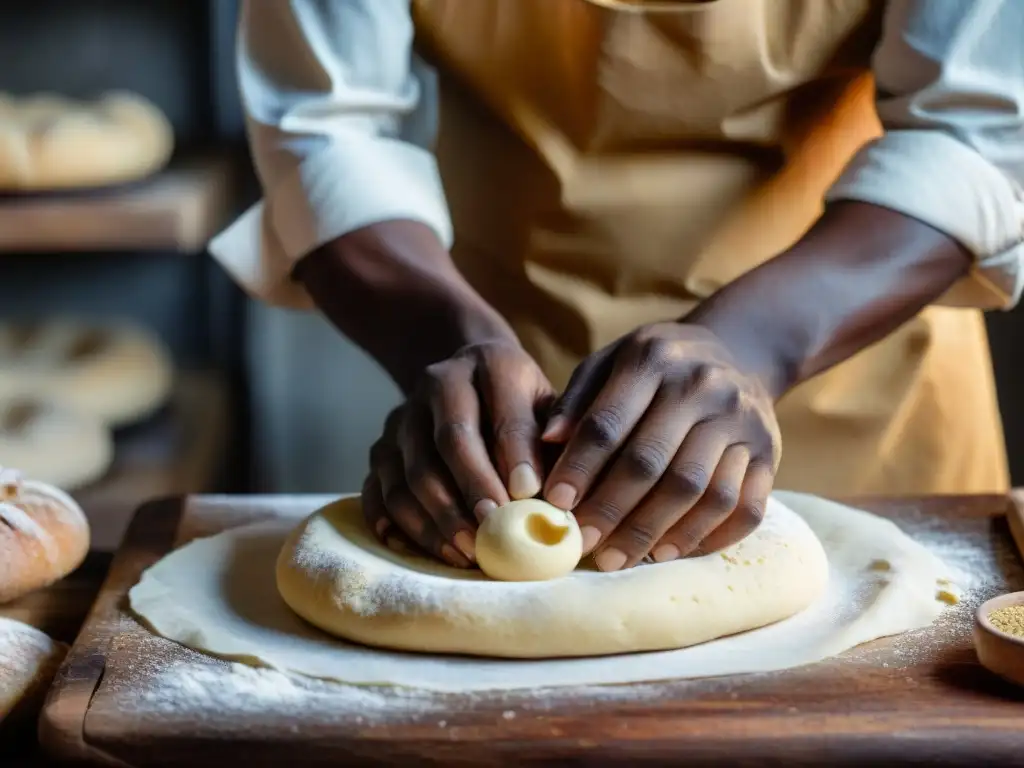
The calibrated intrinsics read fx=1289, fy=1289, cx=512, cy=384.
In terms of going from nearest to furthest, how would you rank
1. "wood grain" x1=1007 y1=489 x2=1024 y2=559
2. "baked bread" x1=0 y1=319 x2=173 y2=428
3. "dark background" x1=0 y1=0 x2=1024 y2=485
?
"wood grain" x1=1007 y1=489 x2=1024 y2=559
"baked bread" x1=0 y1=319 x2=173 y2=428
"dark background" x1=0 y1=0 x2=1024 y2=485

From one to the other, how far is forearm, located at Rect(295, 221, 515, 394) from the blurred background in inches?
24.3

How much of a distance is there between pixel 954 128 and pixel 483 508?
0.57 metres

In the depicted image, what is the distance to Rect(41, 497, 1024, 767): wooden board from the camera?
2.50 feet

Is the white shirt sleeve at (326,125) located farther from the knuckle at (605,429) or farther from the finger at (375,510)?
the knuckle at (605,429)

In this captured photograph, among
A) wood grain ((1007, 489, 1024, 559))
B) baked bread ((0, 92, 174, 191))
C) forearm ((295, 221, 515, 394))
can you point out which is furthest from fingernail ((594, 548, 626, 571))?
baked bread ((0, 92, 174, 191))

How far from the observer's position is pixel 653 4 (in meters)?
1.23

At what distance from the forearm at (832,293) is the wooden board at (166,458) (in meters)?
0.94

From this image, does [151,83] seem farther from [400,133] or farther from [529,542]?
[529,542]

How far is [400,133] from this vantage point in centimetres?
141

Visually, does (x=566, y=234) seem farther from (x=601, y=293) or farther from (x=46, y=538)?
(x=46, y=538)

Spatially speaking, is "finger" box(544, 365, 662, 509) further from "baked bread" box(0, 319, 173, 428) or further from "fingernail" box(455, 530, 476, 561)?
"baked bread" box(0, 319, 173, 428)

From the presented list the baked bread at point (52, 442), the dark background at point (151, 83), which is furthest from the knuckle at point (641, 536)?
the dark background at point (151, 83)

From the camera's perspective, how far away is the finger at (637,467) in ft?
3.02

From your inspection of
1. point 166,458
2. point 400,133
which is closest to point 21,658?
point 400,133
